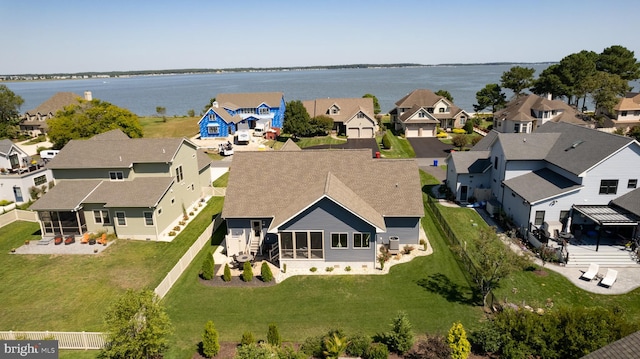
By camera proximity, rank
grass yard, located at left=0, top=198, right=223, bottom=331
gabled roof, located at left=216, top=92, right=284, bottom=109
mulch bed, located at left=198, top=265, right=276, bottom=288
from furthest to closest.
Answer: gabled roof, located at left=216, top=92, right=284, bottom=109 → mulch bed, located at left=198, top=265, right=276, bottom=288 → grass yard, located at left=0, top=198, right=223, bottom=331

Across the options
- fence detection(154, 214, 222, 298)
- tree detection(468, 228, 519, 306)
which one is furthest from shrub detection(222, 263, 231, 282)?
tree detection(468, 228, 519, 306)

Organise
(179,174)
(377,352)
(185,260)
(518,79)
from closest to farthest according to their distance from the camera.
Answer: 1. (377,352)
2. (185,260)
3. (179,174)
4. (518,79)

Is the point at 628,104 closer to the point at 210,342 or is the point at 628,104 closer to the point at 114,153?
the point at 210,342

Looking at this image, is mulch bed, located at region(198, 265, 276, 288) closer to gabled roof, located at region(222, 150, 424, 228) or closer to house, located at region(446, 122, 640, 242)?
gabled roof, located at region(222, 150, 424, 228)

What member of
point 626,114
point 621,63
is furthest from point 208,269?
point 621,63

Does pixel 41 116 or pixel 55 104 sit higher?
pixel 55 104

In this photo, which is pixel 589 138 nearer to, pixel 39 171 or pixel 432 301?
pixel 432 301
